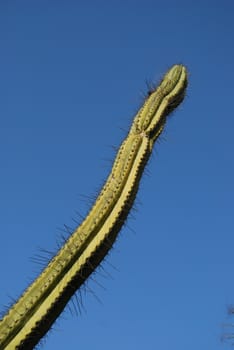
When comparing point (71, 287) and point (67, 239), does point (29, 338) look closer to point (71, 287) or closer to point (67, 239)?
point (71, 287)

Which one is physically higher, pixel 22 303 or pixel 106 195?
pixel 106 195

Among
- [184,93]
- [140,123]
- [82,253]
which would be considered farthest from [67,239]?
[184,93]

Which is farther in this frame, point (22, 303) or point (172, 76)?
point (172, 76)

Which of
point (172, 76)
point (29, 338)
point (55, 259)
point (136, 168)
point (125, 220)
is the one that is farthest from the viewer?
point (172, 76)

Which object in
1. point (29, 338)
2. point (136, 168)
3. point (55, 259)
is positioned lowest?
point (29, 338)

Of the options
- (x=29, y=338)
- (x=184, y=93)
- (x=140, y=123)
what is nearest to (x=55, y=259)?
(x=29, y=338)

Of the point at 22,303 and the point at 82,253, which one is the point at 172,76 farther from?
the point at 22,303

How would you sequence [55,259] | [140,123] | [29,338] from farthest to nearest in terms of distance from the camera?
[140,123] < [55,259] < [29,338]
